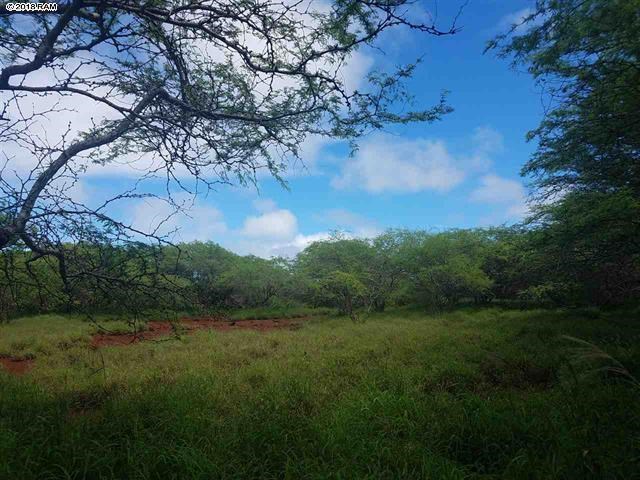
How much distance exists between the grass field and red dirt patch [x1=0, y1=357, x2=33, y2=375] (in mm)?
2046

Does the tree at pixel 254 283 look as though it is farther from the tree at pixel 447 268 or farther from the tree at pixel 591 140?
the tree at pixel 591 140

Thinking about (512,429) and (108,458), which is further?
(512,429)

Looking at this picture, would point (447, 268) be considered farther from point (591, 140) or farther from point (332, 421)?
point (332, 421)

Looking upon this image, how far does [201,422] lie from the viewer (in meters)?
4.47

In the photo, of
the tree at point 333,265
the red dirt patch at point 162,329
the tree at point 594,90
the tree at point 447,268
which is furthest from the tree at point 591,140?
the tree at point 333,265

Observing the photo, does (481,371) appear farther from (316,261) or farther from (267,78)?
(316,261)

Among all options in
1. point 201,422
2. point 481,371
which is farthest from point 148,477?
point 481,371

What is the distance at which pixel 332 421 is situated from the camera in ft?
14.6

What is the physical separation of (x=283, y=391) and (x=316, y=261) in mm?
28550

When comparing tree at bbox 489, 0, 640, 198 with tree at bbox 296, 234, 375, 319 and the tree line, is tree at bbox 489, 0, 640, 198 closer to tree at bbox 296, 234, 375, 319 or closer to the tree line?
the tree line

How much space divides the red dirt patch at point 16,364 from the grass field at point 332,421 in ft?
6.71

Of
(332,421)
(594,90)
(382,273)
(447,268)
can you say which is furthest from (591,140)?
(382,273)

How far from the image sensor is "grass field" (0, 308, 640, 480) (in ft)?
11.3

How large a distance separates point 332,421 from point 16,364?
34.9 ft
